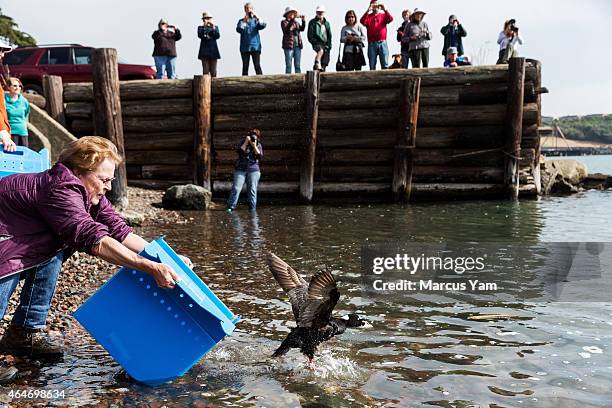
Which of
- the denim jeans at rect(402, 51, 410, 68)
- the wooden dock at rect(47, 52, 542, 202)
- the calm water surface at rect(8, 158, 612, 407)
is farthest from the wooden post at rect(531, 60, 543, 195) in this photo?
the calm water surface at rect(8, 158, 612, 407)

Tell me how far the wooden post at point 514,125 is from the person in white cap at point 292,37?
5540 millimetres

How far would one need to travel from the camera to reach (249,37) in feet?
58.8

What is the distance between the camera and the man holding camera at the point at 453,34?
18.2m

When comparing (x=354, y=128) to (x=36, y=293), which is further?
(x=354, y=128)

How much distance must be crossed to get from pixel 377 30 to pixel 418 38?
3.65ft

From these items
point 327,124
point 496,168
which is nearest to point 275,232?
point 327,124

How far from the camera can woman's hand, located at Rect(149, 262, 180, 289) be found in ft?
13.9

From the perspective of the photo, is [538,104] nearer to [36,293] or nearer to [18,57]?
[36,293]

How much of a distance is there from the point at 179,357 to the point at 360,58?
14.5 metres

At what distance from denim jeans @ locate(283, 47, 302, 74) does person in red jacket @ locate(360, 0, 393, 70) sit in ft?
6.23

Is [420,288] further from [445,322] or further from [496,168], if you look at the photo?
[496,168]

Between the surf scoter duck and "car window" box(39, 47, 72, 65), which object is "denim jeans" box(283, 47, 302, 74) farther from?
the surf scoter duck

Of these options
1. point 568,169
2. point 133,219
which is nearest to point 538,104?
point 568,169

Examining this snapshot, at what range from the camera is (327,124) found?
1756 centimetres
